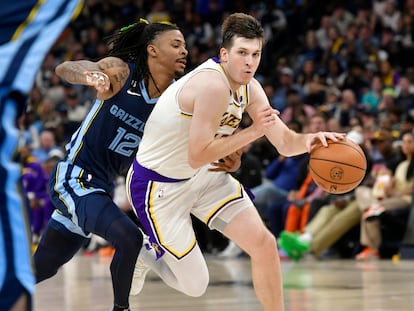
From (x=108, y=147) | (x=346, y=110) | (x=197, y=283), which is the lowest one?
(x=346, y=110)

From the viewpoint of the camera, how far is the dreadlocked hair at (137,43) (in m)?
5.29

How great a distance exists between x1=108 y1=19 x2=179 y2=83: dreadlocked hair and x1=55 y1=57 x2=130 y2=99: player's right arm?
0.10 metres

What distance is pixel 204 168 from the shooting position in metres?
5.10

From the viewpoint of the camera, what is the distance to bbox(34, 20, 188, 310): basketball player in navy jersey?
16.4 feet

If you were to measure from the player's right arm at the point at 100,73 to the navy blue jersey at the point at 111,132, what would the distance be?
0.15 feet

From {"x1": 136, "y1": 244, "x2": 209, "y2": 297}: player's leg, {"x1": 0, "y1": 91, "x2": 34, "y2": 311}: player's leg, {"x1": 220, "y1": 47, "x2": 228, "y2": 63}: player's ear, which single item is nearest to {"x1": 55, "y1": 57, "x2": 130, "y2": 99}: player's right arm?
{"x1": 220, "y1": 47, "x2": 228, "y2": 63}: player's ear

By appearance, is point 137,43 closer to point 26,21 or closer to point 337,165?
point 337,165

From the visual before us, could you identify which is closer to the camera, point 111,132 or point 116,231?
point 116,231

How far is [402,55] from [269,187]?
4.18 m

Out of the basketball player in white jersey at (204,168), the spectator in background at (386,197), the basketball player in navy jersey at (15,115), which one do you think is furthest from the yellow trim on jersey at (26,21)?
the spectator in background at (386,197)

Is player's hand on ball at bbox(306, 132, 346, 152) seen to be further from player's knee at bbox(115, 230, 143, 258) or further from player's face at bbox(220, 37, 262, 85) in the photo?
player's knee at bbox(115, 230, 143, 258)

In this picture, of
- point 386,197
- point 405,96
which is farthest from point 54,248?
point 405,96

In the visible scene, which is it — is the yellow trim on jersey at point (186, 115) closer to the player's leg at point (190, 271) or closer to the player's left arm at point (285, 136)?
the player's left arm at point (285, 136)

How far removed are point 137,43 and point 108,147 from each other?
0.69m
